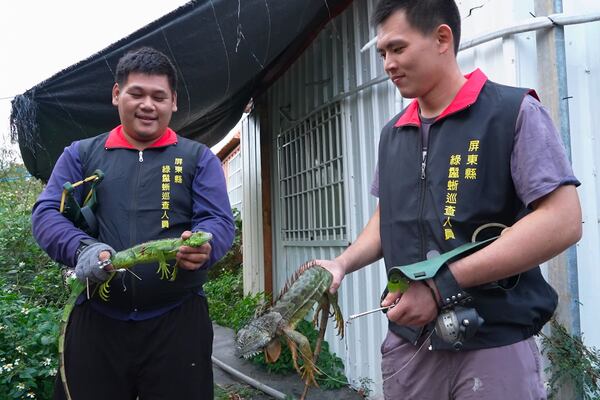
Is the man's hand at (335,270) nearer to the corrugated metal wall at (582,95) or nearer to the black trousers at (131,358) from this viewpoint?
the black trousers at (131,358)

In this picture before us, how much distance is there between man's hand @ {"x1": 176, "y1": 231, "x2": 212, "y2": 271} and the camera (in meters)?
2.12

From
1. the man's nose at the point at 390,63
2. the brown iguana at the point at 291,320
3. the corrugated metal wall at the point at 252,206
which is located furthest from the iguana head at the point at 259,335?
the corrugated metal wall at the point at 252,206

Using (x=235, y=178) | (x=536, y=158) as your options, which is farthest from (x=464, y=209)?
(x=235, y=178)

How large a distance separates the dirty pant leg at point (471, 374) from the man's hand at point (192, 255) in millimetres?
907

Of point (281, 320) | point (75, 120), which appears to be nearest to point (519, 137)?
point (281, 320)

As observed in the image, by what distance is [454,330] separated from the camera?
1.44m

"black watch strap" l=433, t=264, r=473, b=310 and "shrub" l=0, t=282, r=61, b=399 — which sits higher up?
"black watch strap" l=433, t=264, r=473, b=310

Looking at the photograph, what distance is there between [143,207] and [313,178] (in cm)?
342

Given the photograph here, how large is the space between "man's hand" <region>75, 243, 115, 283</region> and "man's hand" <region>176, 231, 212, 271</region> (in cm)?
28

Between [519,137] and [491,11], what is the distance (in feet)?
6.08

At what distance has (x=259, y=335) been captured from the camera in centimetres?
216

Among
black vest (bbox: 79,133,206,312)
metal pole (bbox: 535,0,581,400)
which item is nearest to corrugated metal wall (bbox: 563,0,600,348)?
metal pole (bbox: 535,0,581,400)

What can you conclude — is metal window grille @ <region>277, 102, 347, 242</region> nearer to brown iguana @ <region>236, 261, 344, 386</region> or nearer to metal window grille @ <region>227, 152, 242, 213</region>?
brown iguana @ <region>236, 261, 344, 386</region>

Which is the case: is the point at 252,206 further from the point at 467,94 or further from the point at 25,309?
the point at 467,94
